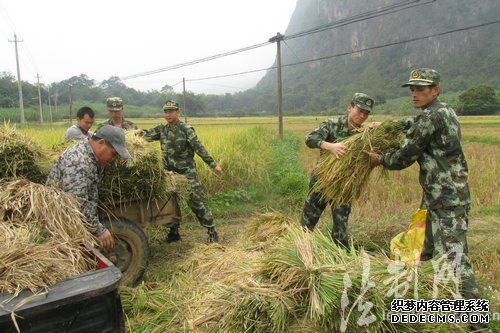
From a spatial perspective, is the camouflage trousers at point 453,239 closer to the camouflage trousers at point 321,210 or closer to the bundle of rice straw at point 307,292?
the bundle of rice straw at point 307,292

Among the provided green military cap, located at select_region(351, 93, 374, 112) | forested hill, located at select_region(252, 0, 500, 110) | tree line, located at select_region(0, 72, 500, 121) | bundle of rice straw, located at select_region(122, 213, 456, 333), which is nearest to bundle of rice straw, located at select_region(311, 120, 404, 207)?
green military cap, located at select_region(351, 93, 374, 112)

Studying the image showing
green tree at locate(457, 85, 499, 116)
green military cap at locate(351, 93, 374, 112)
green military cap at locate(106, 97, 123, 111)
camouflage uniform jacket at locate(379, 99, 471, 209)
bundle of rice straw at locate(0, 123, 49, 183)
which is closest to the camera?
camouflage uniform jacket at locate(379, 99, 471, 209)

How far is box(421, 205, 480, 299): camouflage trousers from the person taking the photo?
2.38 meters

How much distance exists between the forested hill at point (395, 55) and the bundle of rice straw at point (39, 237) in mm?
44344

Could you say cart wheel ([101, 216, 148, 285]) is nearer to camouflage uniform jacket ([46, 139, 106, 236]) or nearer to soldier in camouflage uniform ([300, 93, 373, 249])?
camouflage uniform jacket ([46, 139, 106, 236])

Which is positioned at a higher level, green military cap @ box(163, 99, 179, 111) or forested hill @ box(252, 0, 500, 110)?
forested hill @ box(252, 0, 500, 110)

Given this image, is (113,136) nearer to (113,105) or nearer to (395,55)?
(113,105)

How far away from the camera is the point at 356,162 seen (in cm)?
319

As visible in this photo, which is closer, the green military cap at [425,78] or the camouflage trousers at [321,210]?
the green military cap at [425,78]

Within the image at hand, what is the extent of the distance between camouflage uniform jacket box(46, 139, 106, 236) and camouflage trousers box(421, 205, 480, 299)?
8.04 ft

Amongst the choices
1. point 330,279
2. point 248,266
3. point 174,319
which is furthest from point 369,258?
point 174,319

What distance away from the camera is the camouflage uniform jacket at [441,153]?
2486 mm

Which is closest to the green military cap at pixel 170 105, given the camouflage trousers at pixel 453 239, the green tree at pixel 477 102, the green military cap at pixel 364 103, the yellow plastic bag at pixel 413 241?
the green military cap at pixel 364 103

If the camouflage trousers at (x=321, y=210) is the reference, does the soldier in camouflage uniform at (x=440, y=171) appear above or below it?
→ above
